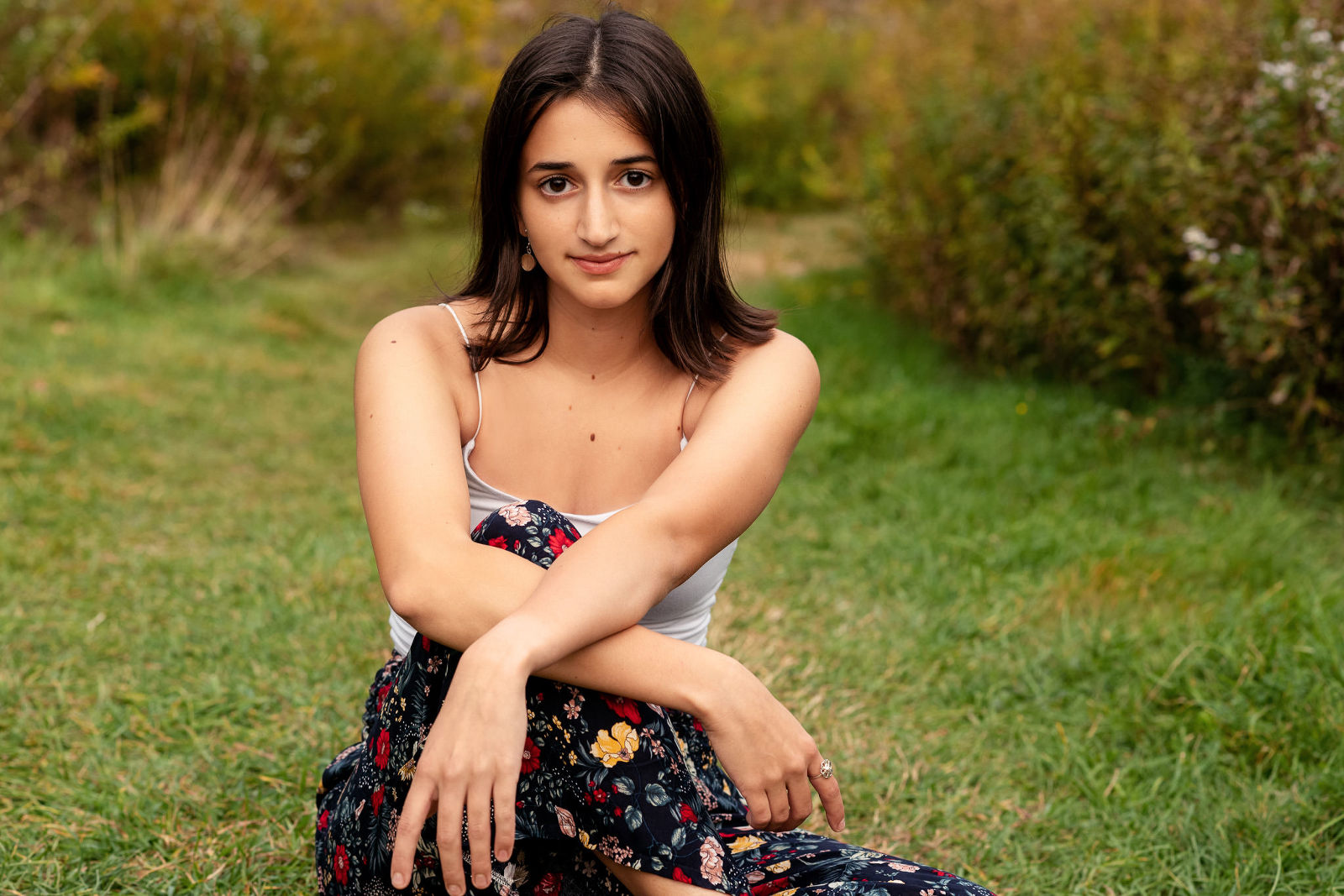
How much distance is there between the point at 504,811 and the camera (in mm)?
1514

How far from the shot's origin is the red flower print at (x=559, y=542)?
1.74m

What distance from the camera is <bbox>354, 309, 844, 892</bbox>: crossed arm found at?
151cm

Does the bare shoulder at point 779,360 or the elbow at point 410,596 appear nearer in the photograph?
the elbow at point 410,596

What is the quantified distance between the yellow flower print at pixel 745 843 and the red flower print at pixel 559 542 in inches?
19.7

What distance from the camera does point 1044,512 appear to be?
12.6 feet

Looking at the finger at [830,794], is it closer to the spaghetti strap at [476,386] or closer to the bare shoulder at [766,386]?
the bare shoulder at [766,386]

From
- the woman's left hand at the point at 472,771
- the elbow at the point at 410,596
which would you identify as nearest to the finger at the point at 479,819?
the woman's left hand at the point at 472,771

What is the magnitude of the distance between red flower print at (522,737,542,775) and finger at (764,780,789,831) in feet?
1.15

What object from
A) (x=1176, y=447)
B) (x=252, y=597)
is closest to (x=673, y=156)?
(x=252, y=597)

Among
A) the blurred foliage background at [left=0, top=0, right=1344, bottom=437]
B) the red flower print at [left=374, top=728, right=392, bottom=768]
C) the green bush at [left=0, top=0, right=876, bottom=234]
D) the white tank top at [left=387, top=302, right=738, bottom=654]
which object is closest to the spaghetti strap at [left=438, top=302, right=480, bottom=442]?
the white tank top at [left=387, top=302, right=738, bottom=654]

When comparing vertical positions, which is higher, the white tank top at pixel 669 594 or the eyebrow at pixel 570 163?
the eyebrow at pixel 570 163

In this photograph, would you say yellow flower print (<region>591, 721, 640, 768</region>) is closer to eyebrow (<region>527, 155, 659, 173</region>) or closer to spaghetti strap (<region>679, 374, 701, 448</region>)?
spaghetti strap (<region>679, 374, 701, 448</region>)

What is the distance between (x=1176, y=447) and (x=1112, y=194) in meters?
0.96

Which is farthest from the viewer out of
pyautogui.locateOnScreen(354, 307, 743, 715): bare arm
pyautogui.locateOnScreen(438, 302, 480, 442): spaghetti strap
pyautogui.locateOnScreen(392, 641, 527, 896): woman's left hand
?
pyautogui.locateOnScreen(438, 302, 480, 442): spaghetti strap
